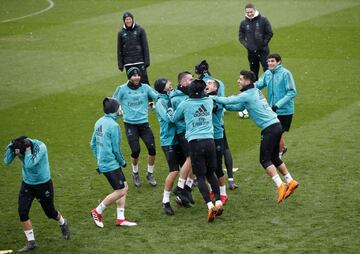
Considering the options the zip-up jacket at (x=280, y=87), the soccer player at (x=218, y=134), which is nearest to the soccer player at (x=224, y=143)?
the soccer player at (x=218, y=134)

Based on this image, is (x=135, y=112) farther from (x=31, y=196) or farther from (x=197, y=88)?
(x=31, y=196)

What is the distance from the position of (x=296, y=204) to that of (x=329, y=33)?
16170 millimetres

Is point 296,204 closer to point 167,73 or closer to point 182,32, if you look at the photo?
point 167,73

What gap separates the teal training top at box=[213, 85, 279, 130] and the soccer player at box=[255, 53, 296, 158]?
1.31 m

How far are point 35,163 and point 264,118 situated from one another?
4217 mm

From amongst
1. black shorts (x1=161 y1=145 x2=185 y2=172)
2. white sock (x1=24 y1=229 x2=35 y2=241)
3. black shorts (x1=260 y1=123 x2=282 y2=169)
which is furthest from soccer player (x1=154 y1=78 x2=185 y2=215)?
white sock (x1=24 y1=229 x2=35 y2=241)

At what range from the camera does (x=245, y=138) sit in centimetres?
1838

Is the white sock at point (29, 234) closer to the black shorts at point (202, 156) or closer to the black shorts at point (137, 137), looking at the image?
the black shorts at point (202, 156)

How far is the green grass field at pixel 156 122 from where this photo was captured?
Answer: 12.7 meters

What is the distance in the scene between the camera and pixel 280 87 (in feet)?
51.7

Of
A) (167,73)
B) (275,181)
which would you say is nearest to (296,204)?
(275,181)

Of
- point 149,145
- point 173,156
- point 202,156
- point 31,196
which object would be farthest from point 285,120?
point 31,196

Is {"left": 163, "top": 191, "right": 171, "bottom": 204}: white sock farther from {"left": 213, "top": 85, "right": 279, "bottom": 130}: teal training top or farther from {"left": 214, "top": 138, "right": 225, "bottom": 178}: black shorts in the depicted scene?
{"left": 213, "top": 85, "right": 279, "bottom": 130}: teal training top

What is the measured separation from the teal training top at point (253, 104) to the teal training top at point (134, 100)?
79.3 inches
